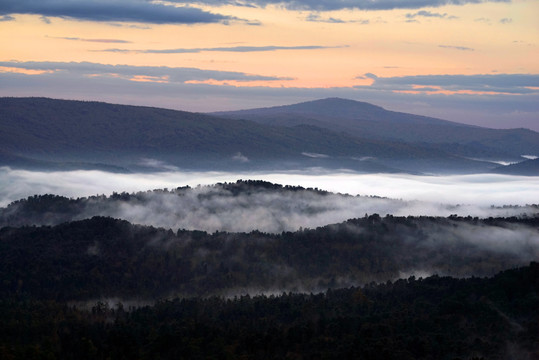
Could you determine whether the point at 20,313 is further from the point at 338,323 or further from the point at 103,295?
the point at 338,323

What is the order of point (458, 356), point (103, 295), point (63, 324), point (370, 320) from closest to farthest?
point (458, 356) < point (370, 320) < point (63, 324) < point (103, 295)

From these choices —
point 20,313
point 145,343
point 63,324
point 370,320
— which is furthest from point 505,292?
point 20,313

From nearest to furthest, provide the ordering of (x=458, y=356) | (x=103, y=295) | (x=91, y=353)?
(x=458, y=356) < (x=91, y=353) < (x=103, y=295)

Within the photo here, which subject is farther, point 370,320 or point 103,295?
point 103,295

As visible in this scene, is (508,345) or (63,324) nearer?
(508,345)

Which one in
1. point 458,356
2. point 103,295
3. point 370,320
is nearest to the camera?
point 458,356

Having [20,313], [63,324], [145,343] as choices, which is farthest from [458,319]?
[20,313]

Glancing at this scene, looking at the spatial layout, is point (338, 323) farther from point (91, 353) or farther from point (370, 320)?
point (91, 353)

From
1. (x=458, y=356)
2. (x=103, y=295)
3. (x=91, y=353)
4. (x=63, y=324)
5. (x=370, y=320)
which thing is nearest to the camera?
(x=458, y=356)
